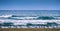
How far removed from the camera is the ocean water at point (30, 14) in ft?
5.45

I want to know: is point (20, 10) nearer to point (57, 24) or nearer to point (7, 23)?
point (7, 23)

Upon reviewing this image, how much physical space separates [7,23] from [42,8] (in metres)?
0.64

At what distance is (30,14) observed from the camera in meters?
1.70

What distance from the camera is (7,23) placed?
1688 mm

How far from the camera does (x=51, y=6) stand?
1.69 m

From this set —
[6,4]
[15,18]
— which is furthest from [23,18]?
[6,4]

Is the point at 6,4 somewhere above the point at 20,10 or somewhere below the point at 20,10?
above

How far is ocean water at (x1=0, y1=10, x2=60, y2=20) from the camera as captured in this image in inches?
65.4

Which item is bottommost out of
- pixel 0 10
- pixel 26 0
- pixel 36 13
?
pixel 36 13

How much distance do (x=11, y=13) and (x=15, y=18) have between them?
0.35 feet

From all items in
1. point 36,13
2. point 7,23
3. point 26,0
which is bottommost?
point 7,23

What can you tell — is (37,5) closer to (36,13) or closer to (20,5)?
(36,13)

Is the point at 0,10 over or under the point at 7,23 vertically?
over

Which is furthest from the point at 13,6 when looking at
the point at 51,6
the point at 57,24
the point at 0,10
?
the point at 57,24
